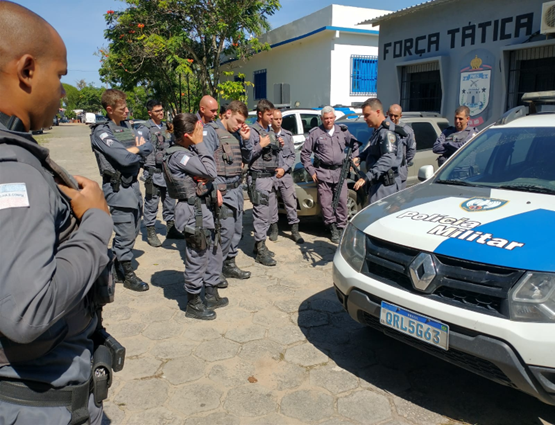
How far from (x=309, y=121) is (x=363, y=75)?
7146mm

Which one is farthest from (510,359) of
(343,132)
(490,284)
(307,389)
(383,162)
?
(343,132)

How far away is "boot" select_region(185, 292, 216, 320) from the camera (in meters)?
3.90

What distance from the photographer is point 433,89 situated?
36.3 ft

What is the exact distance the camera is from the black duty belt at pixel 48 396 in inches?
46.9

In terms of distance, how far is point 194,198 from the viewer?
3.79m

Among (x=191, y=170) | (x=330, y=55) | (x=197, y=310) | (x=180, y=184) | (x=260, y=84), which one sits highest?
(x=330, y=55)

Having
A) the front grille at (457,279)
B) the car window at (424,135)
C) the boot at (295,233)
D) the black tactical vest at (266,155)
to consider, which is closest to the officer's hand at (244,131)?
the black tactical vest at (266,155)

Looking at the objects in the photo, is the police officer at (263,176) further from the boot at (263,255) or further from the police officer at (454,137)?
the police officer at (454,137)

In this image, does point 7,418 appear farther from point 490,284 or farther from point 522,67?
point 522,67

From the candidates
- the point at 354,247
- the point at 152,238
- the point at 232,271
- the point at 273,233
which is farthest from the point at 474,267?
the point at 152,238

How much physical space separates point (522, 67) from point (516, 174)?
7183 millimetres

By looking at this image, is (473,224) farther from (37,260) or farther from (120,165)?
(120,165)

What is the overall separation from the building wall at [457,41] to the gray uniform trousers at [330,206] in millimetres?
5322

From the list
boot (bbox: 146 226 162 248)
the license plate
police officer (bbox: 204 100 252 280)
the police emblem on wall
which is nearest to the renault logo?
the license plate
